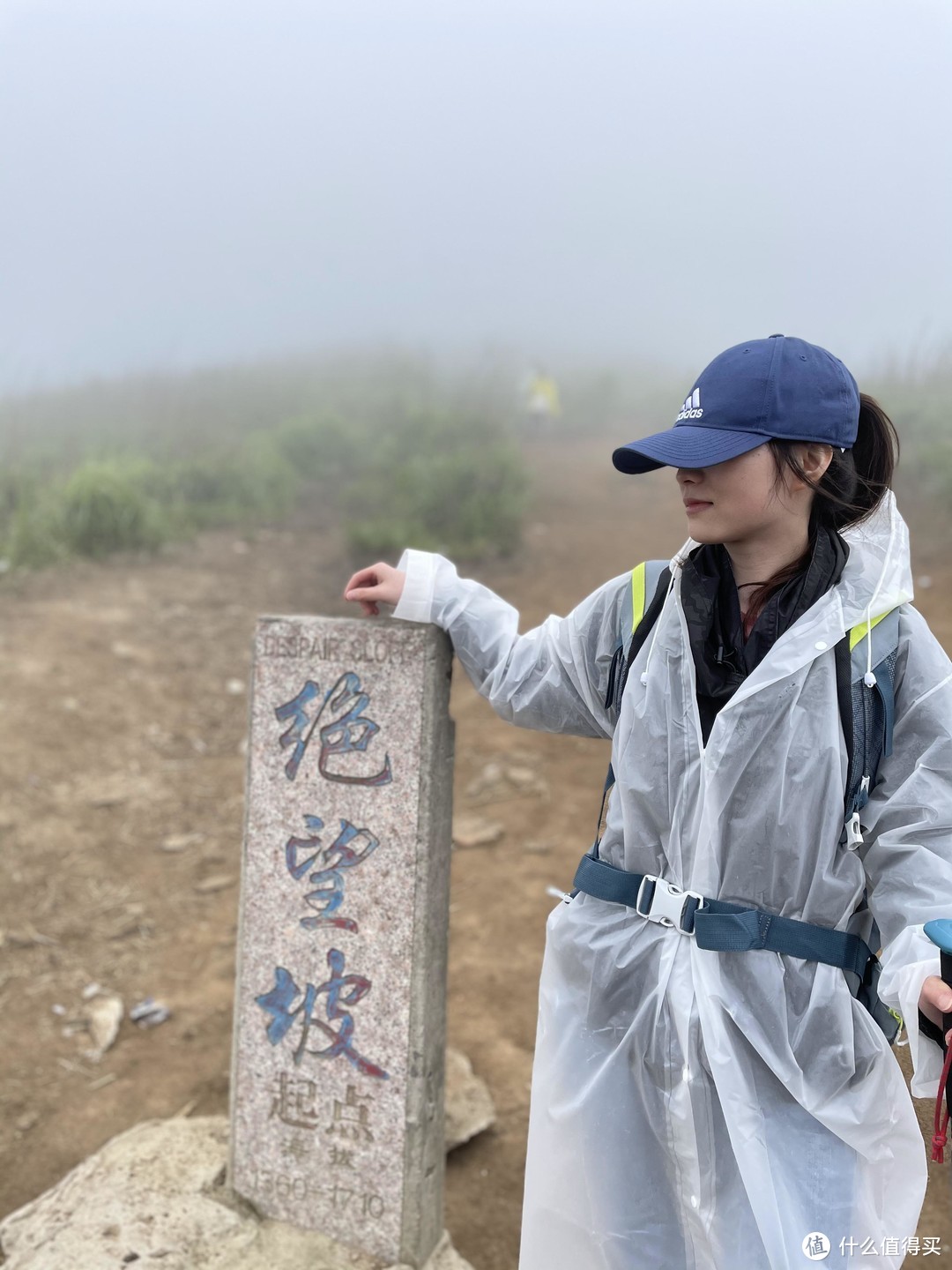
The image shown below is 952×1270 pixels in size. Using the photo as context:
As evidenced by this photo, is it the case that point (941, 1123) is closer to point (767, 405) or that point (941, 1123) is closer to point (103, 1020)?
point (767, 405)

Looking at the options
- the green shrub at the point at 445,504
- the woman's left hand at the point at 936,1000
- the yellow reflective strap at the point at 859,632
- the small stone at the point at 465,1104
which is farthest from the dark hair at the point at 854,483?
the green shrub at the point at 445,504

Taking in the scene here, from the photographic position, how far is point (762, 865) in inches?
57.9

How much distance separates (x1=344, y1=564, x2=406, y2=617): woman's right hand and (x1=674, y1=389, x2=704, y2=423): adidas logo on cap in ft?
2.20

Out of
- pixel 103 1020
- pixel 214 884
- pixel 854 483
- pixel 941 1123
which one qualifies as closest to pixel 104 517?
pixel 214 884

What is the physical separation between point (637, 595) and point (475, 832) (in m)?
3.14

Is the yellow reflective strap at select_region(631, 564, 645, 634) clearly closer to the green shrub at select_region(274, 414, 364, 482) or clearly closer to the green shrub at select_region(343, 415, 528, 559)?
the green shrub at select_region(343, 415, 528, 559)

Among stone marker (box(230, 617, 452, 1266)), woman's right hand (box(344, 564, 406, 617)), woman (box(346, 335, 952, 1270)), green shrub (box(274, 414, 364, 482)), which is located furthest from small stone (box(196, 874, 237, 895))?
green shrub (box(274, 414, 364, 482))

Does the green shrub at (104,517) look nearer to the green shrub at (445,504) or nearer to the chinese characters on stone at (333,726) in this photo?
the green shrub at (445,504)

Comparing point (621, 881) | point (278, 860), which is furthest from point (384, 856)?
point (621, 881)

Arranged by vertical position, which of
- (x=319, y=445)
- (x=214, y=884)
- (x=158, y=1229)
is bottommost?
(x=214, y=884)

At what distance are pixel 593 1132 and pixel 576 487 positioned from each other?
401 inches

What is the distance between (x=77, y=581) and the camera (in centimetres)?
681


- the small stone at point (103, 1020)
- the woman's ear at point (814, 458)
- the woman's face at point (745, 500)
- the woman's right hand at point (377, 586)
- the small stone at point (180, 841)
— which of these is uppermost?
the woman's ear at point (814, 458)

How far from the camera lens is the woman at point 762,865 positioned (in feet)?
4.67
